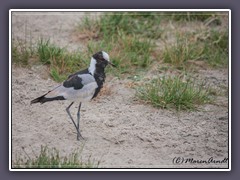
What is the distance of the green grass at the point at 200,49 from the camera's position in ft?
22.8

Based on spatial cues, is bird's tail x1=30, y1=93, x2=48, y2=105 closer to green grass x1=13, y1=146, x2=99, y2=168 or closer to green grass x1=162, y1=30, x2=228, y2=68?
green grass x1=13, y1=146, x2=99, y2=168

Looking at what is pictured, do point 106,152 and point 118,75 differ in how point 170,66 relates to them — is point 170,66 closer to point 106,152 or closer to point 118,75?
point 118,75

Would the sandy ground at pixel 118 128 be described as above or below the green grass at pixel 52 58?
below

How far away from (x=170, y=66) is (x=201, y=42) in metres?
0.54

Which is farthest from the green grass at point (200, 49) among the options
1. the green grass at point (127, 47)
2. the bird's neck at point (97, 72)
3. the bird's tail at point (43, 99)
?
the bird's tail at point (43, 99)

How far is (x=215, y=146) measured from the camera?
18.8ft

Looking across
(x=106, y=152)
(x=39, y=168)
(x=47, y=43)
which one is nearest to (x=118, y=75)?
(x=47, y=43)

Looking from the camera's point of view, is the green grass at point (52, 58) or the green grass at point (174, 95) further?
the green grass at point (52, 58)

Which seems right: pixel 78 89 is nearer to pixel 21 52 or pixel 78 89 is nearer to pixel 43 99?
pixel 43 99

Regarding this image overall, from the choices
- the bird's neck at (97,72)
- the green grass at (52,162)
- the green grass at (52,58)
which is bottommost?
the green grass at (52,162)

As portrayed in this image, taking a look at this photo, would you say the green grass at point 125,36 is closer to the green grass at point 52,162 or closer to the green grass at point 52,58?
the green grass at point 52,58

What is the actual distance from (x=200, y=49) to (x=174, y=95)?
3.47 ft

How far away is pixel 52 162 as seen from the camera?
513 cm

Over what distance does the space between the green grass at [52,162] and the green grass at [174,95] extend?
1.21 metres
